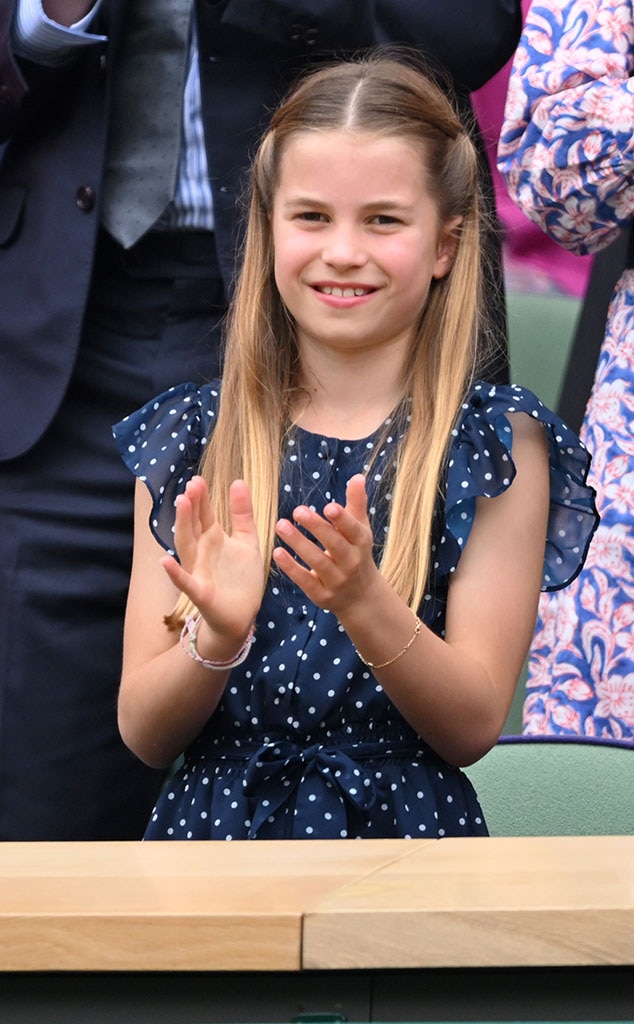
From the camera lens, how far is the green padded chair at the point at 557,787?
6.06 ft

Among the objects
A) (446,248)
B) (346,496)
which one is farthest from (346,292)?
(346,496)

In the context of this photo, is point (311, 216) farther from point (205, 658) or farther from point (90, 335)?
point (205, 658)

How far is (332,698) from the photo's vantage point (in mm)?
1865

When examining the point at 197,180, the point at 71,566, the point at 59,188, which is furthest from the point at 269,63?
the point at 71,566

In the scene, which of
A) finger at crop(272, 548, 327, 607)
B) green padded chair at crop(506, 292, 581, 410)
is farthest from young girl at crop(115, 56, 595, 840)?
green padded chair at crop(506, 292, 581, 410)

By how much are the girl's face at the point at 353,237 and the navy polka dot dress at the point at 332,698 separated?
0.47ft

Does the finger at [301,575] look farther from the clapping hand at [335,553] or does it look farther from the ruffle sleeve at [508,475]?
the ruffle sleeve at [508,475]

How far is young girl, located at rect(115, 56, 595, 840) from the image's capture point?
1.83 metres

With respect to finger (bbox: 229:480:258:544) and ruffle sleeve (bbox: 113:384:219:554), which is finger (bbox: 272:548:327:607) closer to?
finger (bbox: 229:480:258:544)

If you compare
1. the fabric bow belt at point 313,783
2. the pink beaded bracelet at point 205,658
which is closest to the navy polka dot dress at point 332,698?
the fabric bow belt at point 313,783

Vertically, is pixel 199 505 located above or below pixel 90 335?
above

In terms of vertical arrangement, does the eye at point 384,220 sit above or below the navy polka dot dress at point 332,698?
above

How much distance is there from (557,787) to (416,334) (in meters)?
0.58

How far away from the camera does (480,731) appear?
1.82 metres
